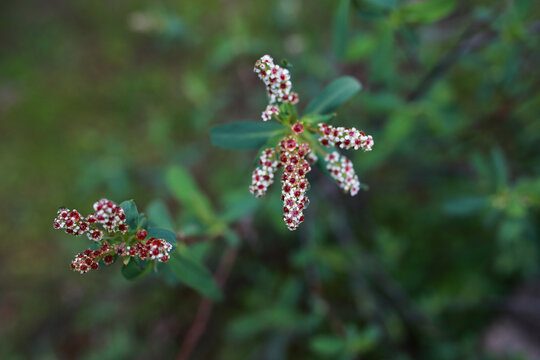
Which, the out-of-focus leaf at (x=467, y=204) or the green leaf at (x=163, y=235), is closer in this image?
the green leaf at (x=163, y=235)

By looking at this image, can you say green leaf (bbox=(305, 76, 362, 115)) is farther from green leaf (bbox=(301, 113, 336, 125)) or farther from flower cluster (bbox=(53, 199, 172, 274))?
flower cluster (bbox=(53, 199, 172, 274))

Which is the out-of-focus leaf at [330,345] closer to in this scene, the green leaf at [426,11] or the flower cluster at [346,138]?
the flower cluster at [346,138]

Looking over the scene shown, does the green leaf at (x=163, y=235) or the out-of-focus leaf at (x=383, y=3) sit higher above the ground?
the out-of-focus leaf at (x=383, y=3)

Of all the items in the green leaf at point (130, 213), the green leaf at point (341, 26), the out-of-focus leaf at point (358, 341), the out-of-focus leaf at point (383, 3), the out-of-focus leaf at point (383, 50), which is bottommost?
the green leaf at point (130, 213)

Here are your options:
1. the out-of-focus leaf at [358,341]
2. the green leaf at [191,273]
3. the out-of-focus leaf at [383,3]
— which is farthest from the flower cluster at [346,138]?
the out-of-focus leaf at [358,341]

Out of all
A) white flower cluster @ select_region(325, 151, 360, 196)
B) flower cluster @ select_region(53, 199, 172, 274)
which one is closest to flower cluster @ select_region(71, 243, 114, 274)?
flower cluster @ select_region(53, 199, 172, 274)

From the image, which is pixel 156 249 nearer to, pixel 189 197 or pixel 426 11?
pixel 189 197

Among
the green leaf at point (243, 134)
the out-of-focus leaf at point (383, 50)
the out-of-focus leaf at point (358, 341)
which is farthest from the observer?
the out-of-focus leaf at point (358, 341)

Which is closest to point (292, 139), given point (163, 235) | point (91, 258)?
point (163, 235)
